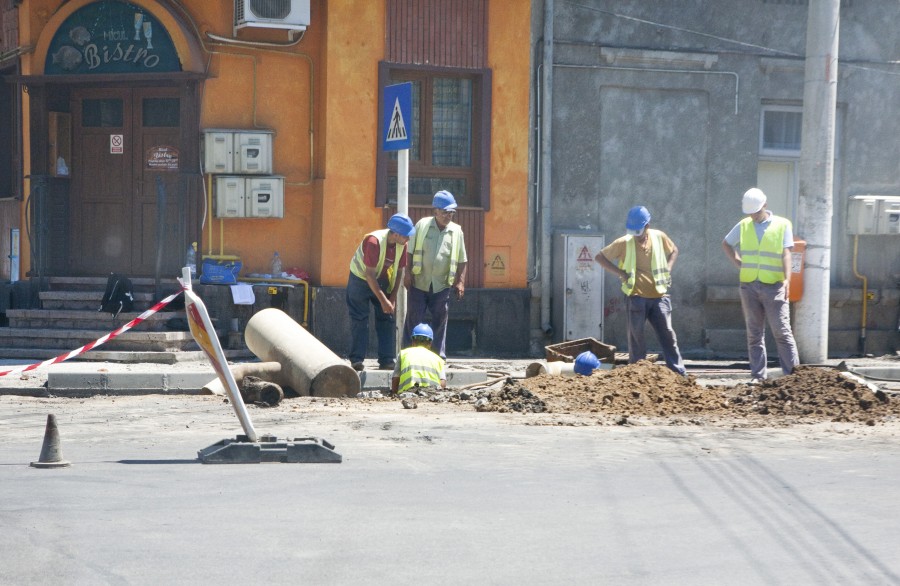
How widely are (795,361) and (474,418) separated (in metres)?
4.29

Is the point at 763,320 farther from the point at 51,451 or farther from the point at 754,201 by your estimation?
the point at 51,451

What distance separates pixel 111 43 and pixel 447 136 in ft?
14.5

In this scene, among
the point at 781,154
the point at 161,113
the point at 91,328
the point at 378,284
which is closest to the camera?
the point at 378,284

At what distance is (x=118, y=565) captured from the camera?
5.41m

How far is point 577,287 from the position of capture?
16.5 metres

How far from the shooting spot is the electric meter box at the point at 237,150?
1561 centimetres

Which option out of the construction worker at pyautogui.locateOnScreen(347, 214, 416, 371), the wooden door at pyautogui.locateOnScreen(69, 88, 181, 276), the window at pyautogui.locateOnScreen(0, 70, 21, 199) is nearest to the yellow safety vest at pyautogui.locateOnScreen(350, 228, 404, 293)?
the construction worker at pyautogui.locateOnScreen(347, 214, 416, 371)

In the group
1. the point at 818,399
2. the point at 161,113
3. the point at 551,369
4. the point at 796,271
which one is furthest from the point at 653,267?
the point at 161,113

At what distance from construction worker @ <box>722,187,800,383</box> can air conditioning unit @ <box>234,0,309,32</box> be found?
5911mm

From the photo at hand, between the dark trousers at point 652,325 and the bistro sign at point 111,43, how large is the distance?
654 cm

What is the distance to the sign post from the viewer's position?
498 inches

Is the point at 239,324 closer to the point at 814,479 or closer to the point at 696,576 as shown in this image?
the point at 814,479

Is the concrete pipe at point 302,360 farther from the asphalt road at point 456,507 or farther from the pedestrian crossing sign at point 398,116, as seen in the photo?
the pedestrian crossing sign at point 398,116

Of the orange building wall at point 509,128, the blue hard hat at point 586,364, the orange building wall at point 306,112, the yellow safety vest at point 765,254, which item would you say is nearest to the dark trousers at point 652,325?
the blue hard hat at point 586,364
